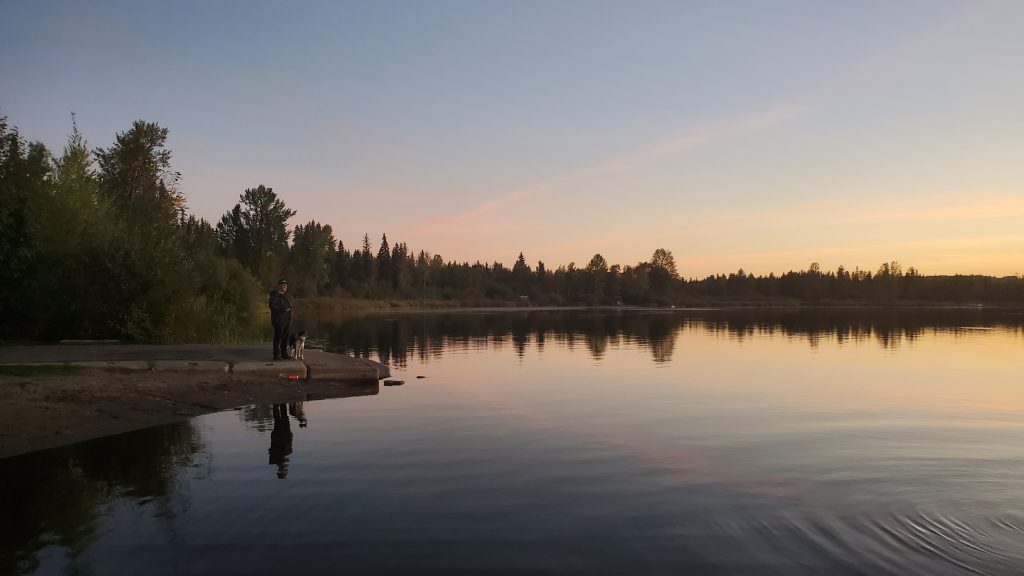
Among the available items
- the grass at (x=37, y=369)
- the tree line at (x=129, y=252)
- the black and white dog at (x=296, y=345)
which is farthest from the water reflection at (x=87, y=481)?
the tree line at (x=129, y=252)

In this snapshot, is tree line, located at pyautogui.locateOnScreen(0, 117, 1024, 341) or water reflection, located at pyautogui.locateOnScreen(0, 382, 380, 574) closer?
water reflection, located at pyautogui.locateOnScreen(0, 382, 380, 574)

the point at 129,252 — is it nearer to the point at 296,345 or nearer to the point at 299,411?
the point at 296,345

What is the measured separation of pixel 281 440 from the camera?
12.4 m

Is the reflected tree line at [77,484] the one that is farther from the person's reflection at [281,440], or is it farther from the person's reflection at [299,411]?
the person's reflection at [299,411]

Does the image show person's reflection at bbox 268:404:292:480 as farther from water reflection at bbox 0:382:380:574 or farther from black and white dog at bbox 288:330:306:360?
black and white dog at bbox 288:330:306:360

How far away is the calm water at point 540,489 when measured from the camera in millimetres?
7004

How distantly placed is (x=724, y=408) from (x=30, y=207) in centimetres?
2523

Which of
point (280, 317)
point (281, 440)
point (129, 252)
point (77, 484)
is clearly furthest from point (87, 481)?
point (129, 252)

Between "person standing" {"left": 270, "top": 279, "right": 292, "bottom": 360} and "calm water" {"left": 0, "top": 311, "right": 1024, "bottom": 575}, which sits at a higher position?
"person standing" {"left": 270, "top": 279, "right": 292, "bottom": 360}

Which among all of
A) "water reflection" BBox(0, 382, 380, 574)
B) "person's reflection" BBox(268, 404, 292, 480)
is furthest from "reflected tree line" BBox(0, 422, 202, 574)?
"person's reflection" BBox(268, 404, 292, 480)

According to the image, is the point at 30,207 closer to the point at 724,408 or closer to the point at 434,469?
the point at 434,469

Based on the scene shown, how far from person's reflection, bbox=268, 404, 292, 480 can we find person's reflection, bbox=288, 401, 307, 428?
0.16 meters

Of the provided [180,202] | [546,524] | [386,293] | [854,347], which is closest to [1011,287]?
[386,293]

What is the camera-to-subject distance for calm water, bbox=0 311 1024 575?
7004 millimetres
